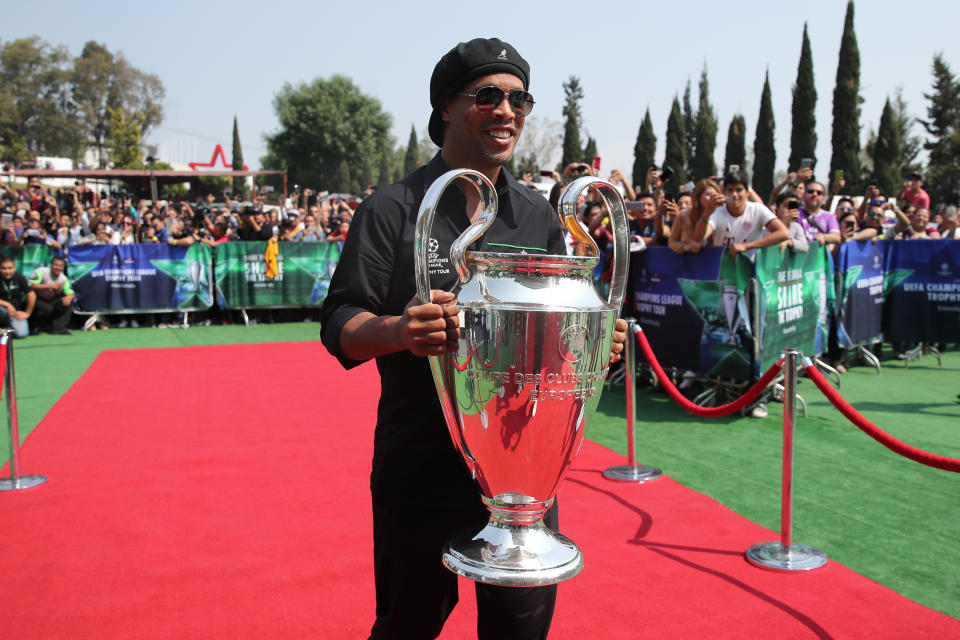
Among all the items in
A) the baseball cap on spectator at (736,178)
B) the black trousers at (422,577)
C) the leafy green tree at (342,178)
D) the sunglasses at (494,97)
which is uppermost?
the leafy green tree at (342,178)

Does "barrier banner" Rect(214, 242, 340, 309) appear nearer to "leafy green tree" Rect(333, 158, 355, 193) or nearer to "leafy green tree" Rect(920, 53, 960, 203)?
"leafy green tree" Rect(920, 53, 960, 203)

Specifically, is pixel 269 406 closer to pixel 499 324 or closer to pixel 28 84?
pixel 499 324

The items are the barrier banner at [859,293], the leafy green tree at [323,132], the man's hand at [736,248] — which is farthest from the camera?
the leafy green tree at [323,132]

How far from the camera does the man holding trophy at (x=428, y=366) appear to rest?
1735 millimetres

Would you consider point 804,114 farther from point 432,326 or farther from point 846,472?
point 432,326

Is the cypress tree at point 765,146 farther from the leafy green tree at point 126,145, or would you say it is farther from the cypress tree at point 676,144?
the leafy green tree at point 126,145

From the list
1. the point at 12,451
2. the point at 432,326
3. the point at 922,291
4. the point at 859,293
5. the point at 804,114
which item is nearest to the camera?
the point at 432,326

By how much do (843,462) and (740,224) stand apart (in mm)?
2245

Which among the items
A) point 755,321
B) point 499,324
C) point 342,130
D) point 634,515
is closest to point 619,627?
point 634,515

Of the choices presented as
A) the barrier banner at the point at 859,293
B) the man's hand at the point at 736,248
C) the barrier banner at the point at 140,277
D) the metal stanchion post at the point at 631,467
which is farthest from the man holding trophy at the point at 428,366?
the barrier banner at the point at 140,277

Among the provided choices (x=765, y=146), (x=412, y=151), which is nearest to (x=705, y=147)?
(x=765, y=146)

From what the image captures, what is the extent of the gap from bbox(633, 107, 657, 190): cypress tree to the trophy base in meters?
52.8

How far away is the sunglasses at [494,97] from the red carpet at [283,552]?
2.13 m

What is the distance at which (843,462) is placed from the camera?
17.4 feet
